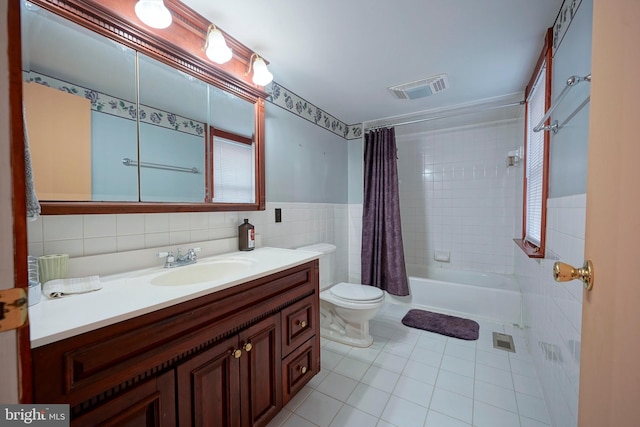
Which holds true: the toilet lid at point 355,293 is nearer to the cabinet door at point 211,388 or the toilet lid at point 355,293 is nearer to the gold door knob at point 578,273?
the cabinet door at point 211,388

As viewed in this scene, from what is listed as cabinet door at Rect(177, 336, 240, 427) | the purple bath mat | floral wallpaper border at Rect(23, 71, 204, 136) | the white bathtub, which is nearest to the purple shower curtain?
the white bathtub

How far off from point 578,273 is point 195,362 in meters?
1.14

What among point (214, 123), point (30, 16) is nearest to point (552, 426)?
point (214, 123)

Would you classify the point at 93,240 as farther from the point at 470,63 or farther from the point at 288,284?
the point at 470,63

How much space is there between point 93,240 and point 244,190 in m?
0.84

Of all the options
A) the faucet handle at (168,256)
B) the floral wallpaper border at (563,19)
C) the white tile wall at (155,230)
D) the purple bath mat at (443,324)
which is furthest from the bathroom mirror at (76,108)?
the purple bath mat at (443,324)

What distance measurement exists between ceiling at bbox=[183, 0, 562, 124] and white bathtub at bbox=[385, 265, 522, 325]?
6.02 ft

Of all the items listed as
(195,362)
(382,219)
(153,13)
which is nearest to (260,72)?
(153,13)

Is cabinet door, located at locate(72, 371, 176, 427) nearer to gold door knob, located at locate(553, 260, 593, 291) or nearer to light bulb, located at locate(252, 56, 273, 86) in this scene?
gold door knob, located at locate(553, 260, 593, 291)

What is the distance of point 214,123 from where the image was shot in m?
1.56

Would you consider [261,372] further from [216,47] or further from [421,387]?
[216,47]

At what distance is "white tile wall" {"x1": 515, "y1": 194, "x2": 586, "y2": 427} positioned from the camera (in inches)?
Result: 38.1

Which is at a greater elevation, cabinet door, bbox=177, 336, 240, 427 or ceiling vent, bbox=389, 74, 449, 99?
ceiling vent, bbox=389, 74, 449, 99

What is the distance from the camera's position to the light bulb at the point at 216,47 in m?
1.36
